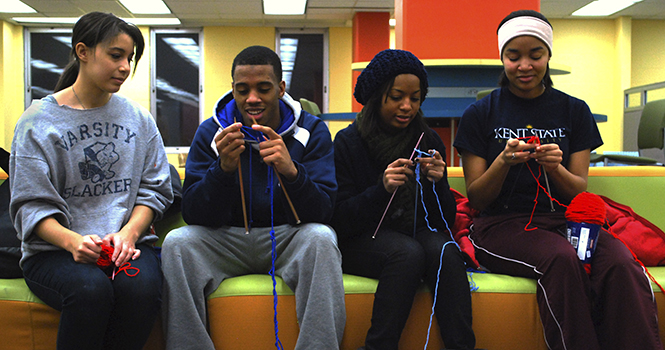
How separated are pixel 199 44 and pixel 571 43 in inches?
266

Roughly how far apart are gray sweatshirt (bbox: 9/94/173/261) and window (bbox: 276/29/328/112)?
7.41m

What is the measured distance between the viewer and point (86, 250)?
4.18 ft

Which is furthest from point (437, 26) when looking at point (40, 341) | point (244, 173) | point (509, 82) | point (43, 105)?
point (40, 341)

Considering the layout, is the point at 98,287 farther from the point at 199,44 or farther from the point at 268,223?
the point at 199,44

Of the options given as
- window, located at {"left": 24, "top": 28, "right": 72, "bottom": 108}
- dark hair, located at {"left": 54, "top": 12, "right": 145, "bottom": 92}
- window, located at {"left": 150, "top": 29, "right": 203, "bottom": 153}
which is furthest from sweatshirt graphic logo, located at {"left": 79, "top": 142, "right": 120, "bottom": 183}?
window, located at {"left": 24, "top": 28, "right": 72, "bottom": 108}

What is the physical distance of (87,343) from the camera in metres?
1.22

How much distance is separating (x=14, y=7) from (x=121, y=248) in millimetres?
7998

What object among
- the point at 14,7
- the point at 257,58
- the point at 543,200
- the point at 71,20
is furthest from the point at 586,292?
the point at 71,20

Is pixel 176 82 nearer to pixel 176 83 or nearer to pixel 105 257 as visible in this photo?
pixel 176 83

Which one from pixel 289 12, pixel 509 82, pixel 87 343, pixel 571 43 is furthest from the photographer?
pixel 571 43

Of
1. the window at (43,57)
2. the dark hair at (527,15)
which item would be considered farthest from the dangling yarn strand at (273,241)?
the window at (43,57)

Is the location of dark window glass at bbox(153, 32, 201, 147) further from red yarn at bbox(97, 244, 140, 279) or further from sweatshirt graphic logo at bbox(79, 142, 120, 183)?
red yarn at bbox(97, 244, 140, 279)

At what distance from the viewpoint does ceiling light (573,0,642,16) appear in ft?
25.1

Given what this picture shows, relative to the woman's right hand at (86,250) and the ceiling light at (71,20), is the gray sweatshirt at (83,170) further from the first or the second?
the ceiling light at (71,20)
